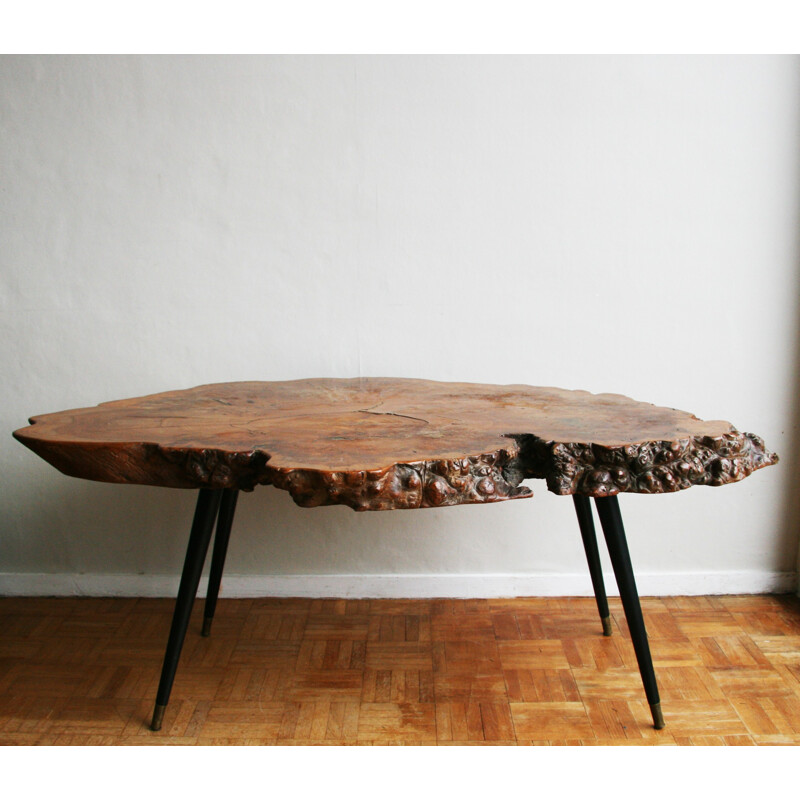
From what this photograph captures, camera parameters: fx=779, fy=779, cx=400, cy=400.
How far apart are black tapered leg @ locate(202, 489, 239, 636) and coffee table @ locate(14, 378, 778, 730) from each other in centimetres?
37

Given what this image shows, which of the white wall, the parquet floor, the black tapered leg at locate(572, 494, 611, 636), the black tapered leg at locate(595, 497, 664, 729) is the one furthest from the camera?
the white wall

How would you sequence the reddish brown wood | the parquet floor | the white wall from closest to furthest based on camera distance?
1. the reddish brown wood
2. the parquet floor
3. the white wall

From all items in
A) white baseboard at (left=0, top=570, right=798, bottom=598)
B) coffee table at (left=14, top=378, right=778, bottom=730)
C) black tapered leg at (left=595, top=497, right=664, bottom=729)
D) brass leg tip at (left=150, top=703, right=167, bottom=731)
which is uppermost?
coffee table at (left=14, top=378, right=778, bottom=730)

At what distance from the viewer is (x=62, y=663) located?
2133 mm

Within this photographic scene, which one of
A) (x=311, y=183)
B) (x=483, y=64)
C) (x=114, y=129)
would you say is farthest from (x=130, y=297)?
(x=483, y=64)

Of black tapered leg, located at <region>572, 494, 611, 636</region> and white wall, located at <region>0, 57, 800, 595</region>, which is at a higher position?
Result: white wall, located at <region>0, 57, 800, 595</region>

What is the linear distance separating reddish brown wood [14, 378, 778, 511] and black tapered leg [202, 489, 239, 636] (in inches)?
17.2

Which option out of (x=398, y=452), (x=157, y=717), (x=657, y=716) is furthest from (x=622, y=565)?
(x=157, y=717)

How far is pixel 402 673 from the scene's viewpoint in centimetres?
208

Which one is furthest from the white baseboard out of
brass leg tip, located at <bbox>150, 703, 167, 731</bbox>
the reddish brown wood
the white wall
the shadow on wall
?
the reddish brown wood

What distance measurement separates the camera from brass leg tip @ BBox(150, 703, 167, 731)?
1.80m

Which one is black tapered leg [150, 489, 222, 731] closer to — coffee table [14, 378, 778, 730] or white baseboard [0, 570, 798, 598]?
coffee table [14, 378, 778, 730]

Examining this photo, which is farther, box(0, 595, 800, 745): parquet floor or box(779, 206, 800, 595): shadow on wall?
box(779, 206, 800, 595): shadow on wall

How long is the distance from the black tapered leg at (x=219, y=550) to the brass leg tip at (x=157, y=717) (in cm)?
49
